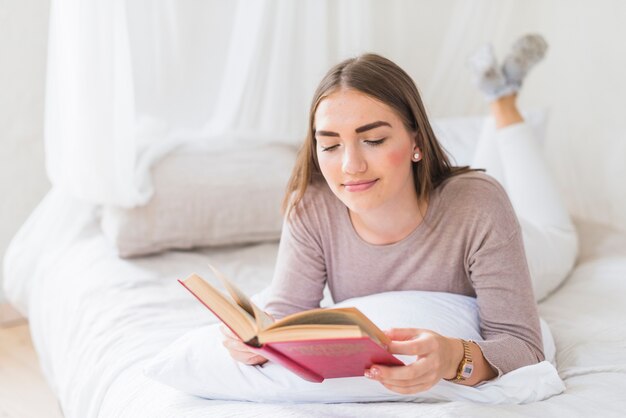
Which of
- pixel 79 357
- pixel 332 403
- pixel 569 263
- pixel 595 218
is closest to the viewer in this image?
pixel 332 403

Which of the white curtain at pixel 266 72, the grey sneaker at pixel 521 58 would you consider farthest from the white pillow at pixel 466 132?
the white curtain at pixel 266 72

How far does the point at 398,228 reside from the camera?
1.57 meters

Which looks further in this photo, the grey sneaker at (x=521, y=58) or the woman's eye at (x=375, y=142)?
the grey sneaker at (x=521, y=58)

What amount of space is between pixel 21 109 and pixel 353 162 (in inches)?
69.9

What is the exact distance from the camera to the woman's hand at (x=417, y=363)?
4.01 ft

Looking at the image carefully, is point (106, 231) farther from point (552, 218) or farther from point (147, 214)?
point (552, 218)

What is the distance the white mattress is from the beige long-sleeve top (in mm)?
145

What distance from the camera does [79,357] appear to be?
75.2 inches

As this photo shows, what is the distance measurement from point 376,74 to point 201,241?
109 centimetres

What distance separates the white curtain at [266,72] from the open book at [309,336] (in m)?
1.13

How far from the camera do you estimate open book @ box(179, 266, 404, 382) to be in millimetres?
1116

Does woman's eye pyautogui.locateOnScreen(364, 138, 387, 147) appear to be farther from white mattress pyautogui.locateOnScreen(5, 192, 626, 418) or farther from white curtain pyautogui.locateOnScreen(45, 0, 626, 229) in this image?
white curtain pyautogui.locateOnScreen(45, 0, 626, 229)

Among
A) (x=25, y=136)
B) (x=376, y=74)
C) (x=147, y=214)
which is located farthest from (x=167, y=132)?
(x=376, y=74)

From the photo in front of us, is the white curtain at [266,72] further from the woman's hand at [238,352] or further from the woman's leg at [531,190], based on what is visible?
the woman's hand at [238,352]
